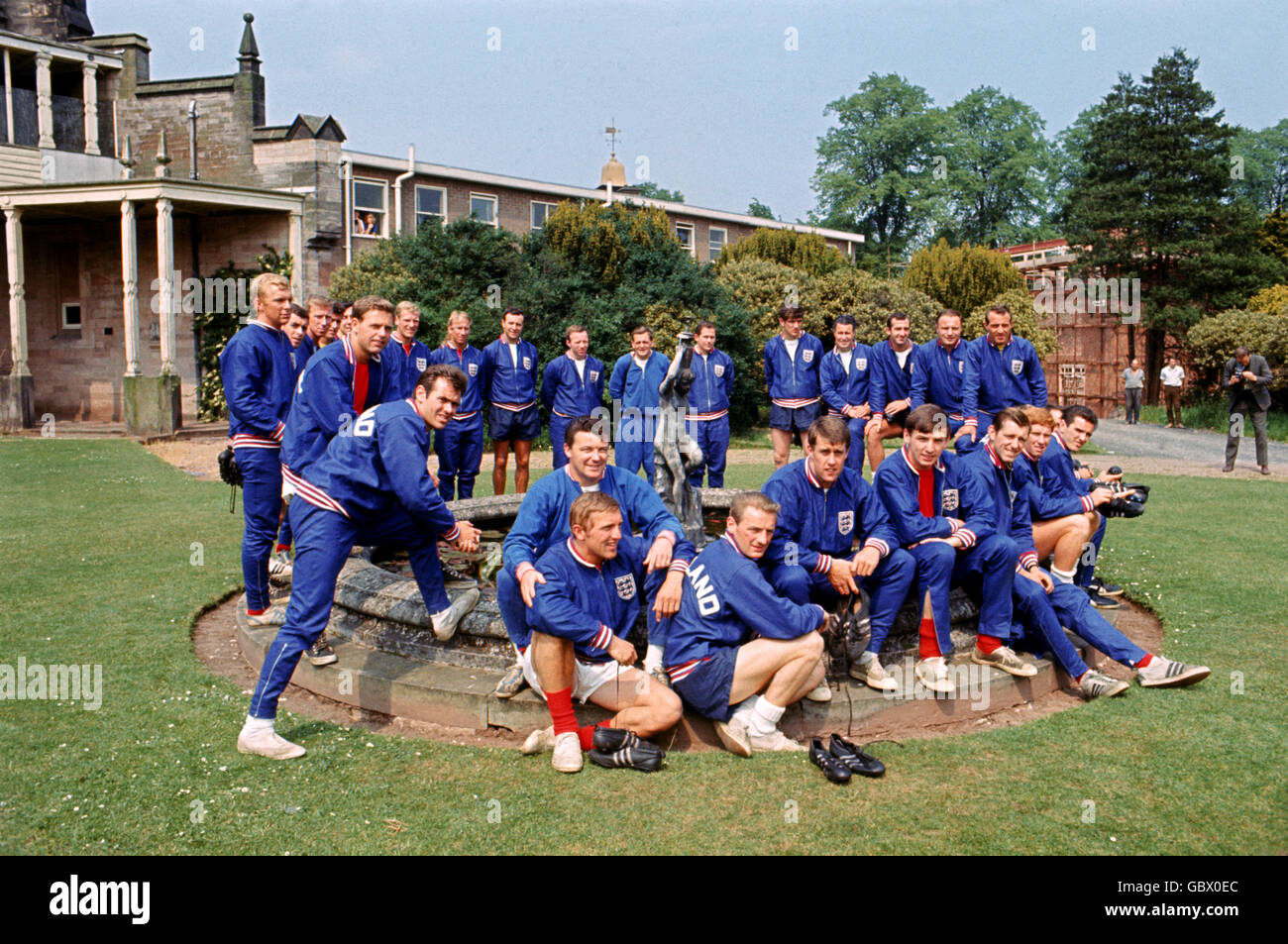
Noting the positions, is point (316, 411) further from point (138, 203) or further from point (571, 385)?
point (138, 203)

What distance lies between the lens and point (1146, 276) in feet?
100

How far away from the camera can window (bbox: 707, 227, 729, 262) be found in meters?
34.8

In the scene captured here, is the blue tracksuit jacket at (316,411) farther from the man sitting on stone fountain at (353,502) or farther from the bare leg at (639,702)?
the bare leg at (639,702)

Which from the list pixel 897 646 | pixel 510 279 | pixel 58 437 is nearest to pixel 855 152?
pixel 510 279

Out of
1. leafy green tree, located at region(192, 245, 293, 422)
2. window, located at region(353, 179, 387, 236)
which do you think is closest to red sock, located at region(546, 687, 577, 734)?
leafy green tree, located at region(192, 245, 293, 422)

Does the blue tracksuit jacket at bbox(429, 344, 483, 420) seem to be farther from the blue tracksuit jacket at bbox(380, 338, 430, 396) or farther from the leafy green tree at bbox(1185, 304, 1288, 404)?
the leafy green tree at bbox(1185, 304, 1288, 404)

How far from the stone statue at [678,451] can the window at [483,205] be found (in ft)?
75.9

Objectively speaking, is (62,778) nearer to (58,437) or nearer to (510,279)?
(510,279)

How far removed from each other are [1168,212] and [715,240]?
14.5 m

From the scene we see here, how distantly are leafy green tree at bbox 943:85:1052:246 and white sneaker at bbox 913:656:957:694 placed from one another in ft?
164

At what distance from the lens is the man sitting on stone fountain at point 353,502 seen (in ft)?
14.7

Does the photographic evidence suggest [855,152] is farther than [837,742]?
Yes

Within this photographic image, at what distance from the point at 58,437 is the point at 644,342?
15615mm

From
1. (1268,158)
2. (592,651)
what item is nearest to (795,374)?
(592,651)
